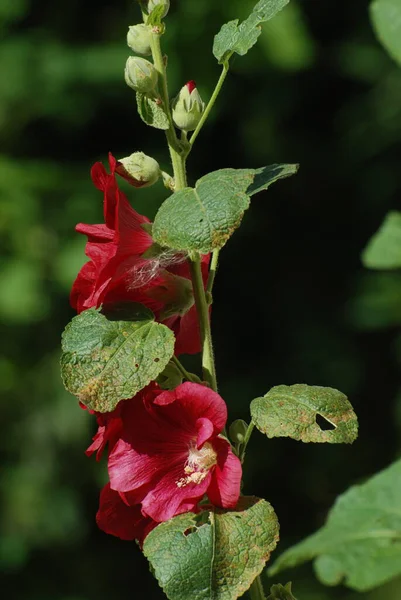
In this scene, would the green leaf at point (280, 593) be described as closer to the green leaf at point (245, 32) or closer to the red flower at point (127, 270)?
the red flower at point (127, 270)

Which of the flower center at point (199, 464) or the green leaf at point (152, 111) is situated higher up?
the green leaf at point (152, 111)

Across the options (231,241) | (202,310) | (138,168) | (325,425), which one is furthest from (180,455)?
(231,241)

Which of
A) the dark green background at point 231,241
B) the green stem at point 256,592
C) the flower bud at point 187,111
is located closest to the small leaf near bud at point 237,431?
the green stem at point 256,592

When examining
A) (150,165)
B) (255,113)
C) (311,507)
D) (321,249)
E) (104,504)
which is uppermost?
(150,165)

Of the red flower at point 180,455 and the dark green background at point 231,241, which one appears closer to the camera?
the red flower at point 180,455

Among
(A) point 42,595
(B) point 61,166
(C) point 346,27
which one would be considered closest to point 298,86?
(C) point 346,27

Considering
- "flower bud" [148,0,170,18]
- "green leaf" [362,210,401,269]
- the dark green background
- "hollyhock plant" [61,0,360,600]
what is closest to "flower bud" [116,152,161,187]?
"hollyhock plant" [61,0,360,600]

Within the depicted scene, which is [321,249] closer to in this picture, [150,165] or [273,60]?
[273,60]
